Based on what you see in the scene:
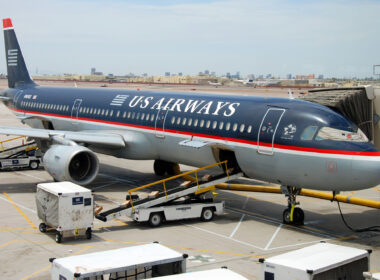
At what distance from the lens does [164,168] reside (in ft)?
99.2

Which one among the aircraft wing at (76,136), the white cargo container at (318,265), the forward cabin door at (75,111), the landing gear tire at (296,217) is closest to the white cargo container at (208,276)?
the white cargo container at (318,265)

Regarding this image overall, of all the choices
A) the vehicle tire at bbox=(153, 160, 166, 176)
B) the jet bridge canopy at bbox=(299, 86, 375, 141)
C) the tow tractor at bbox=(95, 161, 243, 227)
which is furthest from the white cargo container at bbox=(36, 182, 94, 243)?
the vehicle tire at bbox=(153, 160, 166, 176)

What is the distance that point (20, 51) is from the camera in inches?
1601

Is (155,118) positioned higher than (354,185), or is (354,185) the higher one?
(155,118)

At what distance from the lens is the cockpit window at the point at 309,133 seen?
1902cm

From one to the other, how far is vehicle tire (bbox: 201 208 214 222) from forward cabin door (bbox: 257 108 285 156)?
309 centimetres

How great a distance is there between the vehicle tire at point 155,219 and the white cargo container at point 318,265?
8.35 metres

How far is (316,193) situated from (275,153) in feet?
22.0

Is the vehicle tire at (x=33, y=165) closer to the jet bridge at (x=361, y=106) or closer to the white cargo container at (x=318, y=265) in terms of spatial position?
the jet bridge at (x=361, y=106)

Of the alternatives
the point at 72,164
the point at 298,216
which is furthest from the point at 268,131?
the point at 72,164

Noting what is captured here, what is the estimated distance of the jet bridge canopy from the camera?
67.4 feet

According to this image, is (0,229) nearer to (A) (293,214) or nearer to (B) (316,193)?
(A) (293,214)

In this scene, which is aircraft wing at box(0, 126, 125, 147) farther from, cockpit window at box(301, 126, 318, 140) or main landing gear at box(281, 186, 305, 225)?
cockpit window at box(301, 126, 318, 140)

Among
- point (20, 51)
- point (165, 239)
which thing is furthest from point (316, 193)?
point (20, 51)
